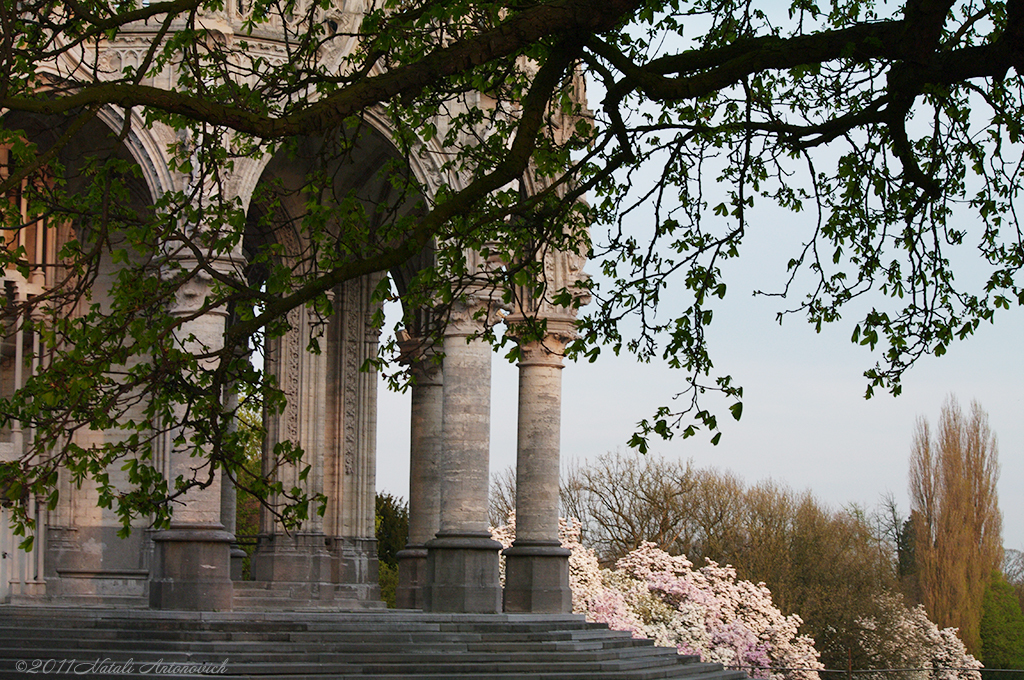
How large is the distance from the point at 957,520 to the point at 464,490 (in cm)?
3039

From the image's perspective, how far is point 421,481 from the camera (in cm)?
2255

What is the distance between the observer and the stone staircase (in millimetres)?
13953

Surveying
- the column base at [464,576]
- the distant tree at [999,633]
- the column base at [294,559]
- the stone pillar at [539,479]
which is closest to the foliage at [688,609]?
the column base at [294,559]

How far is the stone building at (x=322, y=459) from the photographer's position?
1758 centimetres

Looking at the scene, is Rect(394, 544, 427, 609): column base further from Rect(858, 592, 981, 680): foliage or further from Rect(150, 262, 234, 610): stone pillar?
Rect(858, 592, 981, 680): foliage

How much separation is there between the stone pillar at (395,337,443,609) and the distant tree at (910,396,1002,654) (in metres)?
25.9

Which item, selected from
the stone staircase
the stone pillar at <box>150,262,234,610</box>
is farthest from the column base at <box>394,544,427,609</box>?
the stone pillar at <box>150,262,234,610</box>

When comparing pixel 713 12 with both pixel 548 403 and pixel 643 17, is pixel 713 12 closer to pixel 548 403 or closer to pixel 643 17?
pixel 643 17

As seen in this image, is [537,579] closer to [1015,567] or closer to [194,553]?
[194,553]

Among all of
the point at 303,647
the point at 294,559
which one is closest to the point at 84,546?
the point at 294,559

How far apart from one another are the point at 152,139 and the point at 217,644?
6.55 meters

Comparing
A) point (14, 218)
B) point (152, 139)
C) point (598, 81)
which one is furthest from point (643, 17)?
point (152, 139)

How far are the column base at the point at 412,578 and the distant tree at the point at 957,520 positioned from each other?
25976 millimetres

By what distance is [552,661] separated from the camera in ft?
52.5
